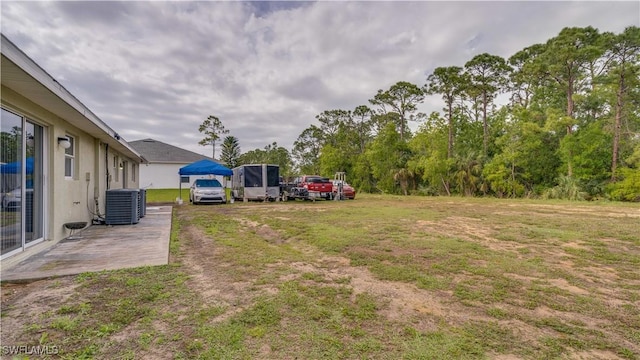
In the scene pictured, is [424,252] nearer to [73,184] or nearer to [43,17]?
[73,184]

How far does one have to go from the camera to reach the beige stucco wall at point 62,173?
5.04 meters

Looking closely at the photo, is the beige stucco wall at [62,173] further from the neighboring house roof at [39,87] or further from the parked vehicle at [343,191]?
the parked vehicle at [343,191]

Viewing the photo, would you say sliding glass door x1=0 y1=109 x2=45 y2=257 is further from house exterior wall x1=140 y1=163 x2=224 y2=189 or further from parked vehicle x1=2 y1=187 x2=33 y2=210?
house exterior wall x1=140 y1=163 x2=224 y2=189

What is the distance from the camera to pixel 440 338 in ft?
8.11

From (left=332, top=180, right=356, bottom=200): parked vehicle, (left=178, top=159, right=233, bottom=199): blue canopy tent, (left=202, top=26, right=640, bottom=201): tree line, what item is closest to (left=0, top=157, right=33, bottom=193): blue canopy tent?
(left=178, top=159, right=233, bottom=199): blue canopy tent

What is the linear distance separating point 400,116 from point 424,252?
2869cm

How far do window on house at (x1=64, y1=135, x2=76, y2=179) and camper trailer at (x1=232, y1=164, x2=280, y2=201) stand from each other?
1000cm

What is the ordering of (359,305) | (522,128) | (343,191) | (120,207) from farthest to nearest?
(522,128)
(343,191)
(120,207)
(359,305)

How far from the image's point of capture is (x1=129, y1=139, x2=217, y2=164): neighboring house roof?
30578 mm

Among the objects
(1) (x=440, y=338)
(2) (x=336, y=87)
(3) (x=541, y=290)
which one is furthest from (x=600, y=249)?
(2) (x=336, y=87)

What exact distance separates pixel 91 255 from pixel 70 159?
3.50 m

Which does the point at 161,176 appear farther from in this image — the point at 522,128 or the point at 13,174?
the point at 522,128

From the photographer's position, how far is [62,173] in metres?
6.20

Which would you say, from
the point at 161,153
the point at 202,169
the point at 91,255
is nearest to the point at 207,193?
the point at 202,169
